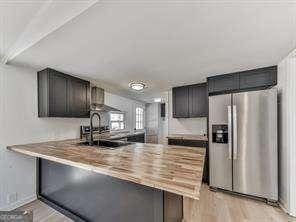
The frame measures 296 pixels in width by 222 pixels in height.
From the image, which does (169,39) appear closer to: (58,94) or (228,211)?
(58,94)

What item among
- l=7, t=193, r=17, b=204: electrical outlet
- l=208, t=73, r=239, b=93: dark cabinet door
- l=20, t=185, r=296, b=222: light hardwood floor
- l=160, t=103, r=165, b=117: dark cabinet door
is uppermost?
l=208, t=73, r=239, b=93: dark cabinet door

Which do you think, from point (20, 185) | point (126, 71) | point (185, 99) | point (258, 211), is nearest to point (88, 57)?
point (126, 71)

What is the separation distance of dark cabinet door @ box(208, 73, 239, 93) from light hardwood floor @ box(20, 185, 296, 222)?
1889mm

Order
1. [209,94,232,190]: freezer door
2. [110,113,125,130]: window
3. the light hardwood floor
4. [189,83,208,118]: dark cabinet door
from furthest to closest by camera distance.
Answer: [110,113,125,130]: window → [189,83,208,118]: dark cabinet door → [209,94,232,190]: freezer door → the light hardwood floor

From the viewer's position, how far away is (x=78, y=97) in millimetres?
3234

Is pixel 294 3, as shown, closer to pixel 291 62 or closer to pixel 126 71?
pixel 291 62

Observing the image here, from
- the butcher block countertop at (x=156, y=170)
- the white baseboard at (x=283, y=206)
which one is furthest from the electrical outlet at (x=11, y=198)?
the white baseboard at (x=283, y=206)

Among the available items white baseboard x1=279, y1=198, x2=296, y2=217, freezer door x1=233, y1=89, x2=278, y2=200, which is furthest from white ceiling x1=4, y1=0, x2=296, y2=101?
white baseboard x1=279, y1=198, x2=296, y2=217

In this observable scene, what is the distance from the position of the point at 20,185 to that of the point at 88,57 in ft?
7.24

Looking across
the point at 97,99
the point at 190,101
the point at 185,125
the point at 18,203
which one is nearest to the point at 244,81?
the point at 190,101

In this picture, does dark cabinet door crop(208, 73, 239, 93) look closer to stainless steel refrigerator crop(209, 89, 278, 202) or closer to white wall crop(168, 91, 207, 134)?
stainless steel refrigerator crop(209, 89, 278, 202)

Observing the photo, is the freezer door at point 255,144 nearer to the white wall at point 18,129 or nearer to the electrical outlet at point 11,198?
the white wall at point 18,129

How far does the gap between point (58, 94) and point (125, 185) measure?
6.80 ft

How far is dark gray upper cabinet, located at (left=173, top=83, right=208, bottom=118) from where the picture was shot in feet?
12.2
